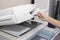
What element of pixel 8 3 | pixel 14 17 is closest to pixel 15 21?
pixel 14 17

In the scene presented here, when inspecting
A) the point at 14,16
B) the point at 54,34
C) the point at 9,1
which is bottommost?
the point at 54,34

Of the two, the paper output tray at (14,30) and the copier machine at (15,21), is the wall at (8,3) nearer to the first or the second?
the copier machine at (15,21)

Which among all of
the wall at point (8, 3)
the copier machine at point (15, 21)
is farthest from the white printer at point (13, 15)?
the wall at point (8, 3)

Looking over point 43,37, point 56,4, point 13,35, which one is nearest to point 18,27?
point 13,35

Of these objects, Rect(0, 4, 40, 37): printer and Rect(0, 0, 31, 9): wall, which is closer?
Rect(0, 4, 40, 37): printer

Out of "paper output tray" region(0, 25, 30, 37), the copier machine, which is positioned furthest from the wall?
"paper output tray" region(0, 25, 30, 37)

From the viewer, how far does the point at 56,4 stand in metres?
1.35

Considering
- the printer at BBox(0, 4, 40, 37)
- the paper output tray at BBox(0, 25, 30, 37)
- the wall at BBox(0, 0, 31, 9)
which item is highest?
the wall at BBox(0, 0, 31, 9)

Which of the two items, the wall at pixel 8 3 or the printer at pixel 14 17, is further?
the wall at pixel 8 3

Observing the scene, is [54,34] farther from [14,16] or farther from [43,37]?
[14,16]

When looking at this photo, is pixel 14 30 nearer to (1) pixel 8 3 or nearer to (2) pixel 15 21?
(2) pixel 15 21

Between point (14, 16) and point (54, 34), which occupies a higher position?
point (14, 16)

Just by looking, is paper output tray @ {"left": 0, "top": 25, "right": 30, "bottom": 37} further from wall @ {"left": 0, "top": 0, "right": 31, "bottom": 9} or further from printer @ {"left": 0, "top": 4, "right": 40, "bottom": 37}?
wall @ {"left": 0, "top": 0, "right": 31, "bottom": 9}

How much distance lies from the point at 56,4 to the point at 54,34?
53 cm
